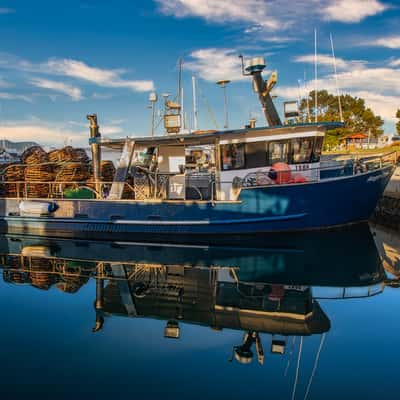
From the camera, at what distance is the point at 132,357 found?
4418 mm

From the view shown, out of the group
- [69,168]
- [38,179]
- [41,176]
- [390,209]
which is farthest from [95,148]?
[390,209]

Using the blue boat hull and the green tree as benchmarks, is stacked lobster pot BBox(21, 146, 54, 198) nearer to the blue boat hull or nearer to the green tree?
the blue boat hull

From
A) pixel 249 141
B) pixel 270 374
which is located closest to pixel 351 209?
pixel 249 141

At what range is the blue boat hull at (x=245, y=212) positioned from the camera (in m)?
9.95

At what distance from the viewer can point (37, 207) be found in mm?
11586

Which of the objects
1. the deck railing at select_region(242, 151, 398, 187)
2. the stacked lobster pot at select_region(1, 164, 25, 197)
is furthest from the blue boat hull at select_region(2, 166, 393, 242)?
the stacked lobster pot at select_region(1, 164, 25, 197)

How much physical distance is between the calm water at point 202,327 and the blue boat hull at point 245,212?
104 cm

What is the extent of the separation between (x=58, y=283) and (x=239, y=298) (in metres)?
3.79

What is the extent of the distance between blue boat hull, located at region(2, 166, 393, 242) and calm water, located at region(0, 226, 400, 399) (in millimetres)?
1040

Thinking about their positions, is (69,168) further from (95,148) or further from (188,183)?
(188,183)

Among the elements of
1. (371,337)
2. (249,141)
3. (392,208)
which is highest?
(249,141)

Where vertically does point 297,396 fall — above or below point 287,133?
below

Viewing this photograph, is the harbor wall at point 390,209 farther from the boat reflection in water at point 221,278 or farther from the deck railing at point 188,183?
the boat reflection in water at point 221,278

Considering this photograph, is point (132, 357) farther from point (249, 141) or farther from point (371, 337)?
point (249, 141)
